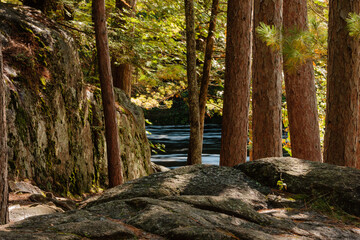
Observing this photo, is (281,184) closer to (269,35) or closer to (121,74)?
(269,35)

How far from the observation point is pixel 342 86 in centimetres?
560

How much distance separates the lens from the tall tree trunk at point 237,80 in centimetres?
852

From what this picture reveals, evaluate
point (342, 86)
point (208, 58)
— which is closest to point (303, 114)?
point (342, 86)

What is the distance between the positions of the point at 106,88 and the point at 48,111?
1.26m

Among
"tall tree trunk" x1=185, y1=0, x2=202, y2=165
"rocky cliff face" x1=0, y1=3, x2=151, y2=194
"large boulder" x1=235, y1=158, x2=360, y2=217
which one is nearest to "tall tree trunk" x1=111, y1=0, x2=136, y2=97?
"tall tree trunk" x1=185, y1=0, x2=202, y2=165

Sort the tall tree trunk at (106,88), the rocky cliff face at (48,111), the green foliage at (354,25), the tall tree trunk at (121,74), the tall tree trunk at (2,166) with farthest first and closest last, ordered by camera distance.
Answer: the tall tree trunk at (121,74), the tall tree trunk at (106,88), the rocky cliff face at (48,111), the green foliage at (354,25), the tall tree trunk at (2,166)

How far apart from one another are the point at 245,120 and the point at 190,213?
568 centimetres

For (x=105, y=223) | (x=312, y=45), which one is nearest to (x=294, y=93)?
(x=312, y=45)

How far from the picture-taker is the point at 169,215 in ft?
9.98

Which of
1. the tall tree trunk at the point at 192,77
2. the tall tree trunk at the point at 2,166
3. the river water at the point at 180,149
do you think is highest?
the tall tree trunk at the point at 192,77

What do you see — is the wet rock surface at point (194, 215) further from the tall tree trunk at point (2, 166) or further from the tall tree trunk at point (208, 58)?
the tall tree trunk at point (208, 58)

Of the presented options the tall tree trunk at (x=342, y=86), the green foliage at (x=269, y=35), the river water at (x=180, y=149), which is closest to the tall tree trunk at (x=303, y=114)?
the green foliage at (x=269, y=35)

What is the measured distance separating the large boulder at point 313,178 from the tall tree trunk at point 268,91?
2314 mm

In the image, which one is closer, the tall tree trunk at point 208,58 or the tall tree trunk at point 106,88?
the tall tree trunk at point 106,88
